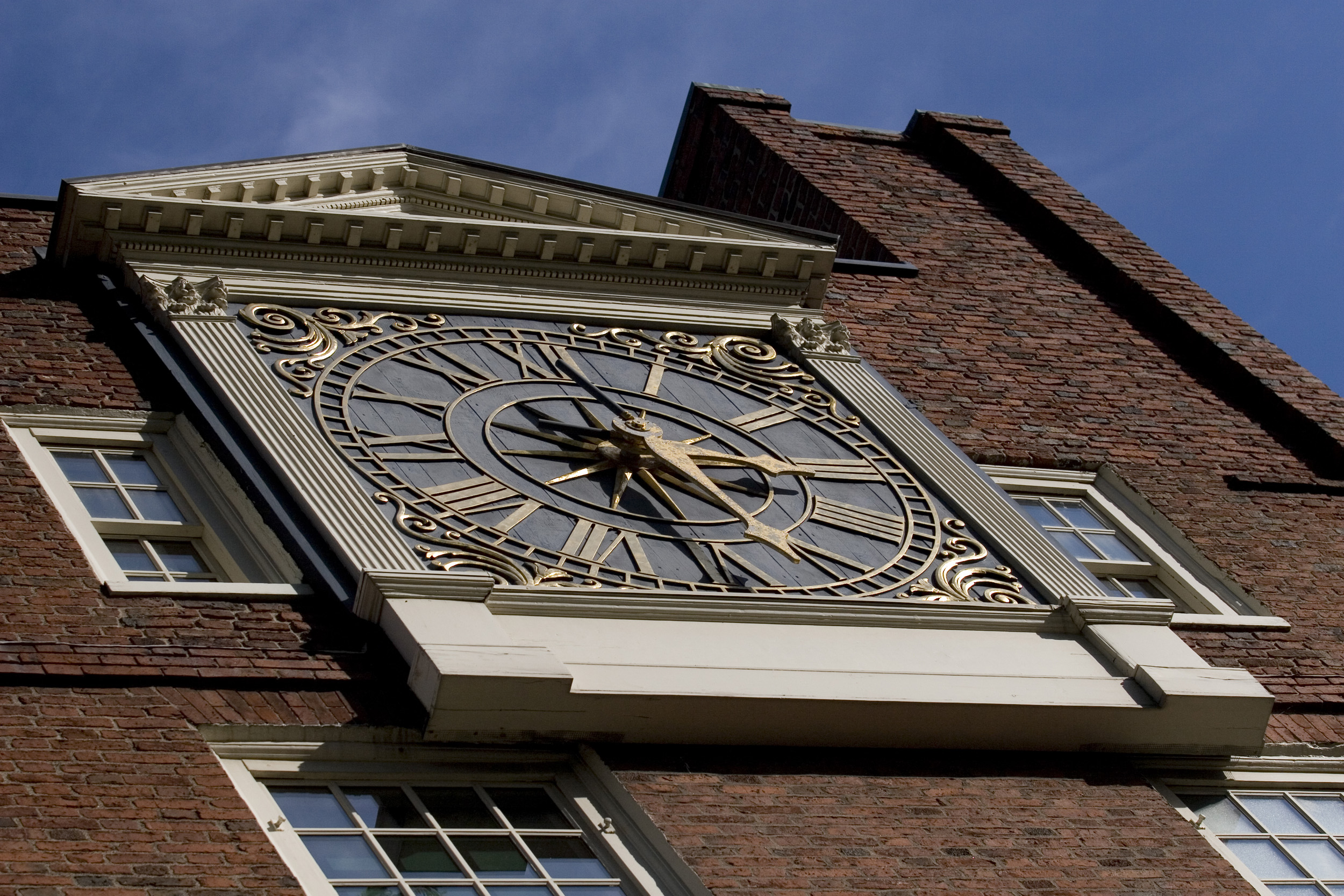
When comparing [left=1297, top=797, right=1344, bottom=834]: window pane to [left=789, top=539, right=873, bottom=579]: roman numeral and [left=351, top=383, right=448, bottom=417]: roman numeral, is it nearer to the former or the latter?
[left=789, top=539, right=873, bottom=579]: roman numeral

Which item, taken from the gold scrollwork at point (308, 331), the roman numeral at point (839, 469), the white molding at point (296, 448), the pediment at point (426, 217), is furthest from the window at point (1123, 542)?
the white molding at point (296, 448)

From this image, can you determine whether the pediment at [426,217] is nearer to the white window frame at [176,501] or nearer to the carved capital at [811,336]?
the carved capital at [811,336]

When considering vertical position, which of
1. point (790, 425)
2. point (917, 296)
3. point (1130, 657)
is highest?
point (917, 296)

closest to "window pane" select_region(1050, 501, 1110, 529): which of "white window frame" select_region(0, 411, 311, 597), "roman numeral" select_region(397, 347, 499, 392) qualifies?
"roman numeral" select_region(397, 347, 499, 392)

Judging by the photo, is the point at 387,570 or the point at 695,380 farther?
the point at 695,380

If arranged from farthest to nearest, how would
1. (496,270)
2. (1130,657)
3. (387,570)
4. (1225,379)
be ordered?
(1225,379)
(496,270)
(1130,657)
(387,570)

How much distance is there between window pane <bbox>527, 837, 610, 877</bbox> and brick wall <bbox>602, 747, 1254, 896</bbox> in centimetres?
33

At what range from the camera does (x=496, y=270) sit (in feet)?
45.0

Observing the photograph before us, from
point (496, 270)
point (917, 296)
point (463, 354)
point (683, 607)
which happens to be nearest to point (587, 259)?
point (496, 270)

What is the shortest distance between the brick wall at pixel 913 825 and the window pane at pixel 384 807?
974 millimetres

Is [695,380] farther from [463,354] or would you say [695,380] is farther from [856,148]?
[856,148]

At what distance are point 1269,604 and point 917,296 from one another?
14.9 ft

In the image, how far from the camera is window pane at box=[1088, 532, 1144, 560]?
1305 cm

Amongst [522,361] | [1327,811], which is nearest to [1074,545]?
[1327,811]
